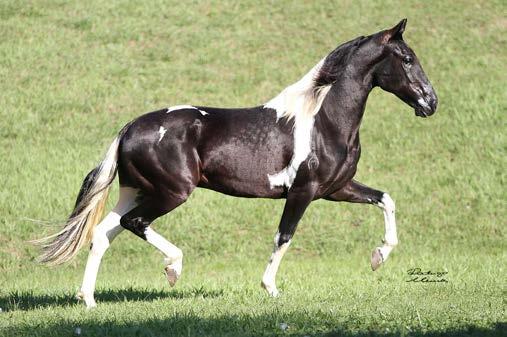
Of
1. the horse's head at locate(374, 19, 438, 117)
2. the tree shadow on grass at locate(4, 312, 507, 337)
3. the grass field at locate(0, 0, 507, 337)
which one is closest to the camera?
the tree shadow on grass at locate(4, 312, 507, 337)

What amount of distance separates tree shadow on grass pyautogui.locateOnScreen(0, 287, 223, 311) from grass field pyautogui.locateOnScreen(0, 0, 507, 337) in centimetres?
5

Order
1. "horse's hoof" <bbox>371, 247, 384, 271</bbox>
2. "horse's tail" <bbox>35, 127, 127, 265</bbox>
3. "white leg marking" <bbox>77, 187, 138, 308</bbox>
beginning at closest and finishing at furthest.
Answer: "white leg marking" <bbox>77, 187, 138, 308</bbox>
"horse's tail" <bbox>35, 127, 127, 265</bbox>
"horse's hoof" <bbox>371, 247, 384, 271</bbox>

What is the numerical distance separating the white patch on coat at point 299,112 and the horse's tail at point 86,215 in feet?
4.90

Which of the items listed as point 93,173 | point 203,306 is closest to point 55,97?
point 93,173

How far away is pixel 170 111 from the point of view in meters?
9.31

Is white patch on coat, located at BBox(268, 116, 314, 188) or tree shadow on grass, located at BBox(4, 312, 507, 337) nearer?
tree shadow on grass, located at BBox(4, 312, 507, 337)

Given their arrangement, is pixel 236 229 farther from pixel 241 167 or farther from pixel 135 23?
pixel 135 23

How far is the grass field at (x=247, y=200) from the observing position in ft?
25.6

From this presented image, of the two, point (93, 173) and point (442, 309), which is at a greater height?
point (93, 173)

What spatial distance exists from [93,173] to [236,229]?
592cm

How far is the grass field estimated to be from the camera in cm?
782

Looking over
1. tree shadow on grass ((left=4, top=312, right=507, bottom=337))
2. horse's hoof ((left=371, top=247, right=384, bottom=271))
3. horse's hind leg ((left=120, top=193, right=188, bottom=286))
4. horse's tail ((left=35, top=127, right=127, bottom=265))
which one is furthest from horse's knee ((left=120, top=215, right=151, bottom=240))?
horse's hoof ((left=371, top=247, right=384, bottom=271))

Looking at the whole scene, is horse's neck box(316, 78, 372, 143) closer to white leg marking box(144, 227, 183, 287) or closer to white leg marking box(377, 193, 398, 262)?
white leg marking box(377, 193, 398, 262)

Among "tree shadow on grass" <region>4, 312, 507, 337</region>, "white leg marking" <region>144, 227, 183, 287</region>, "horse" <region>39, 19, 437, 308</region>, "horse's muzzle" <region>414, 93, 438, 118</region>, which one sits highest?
"horse's muzzle" <region>414, 93, 438, 118</region>
